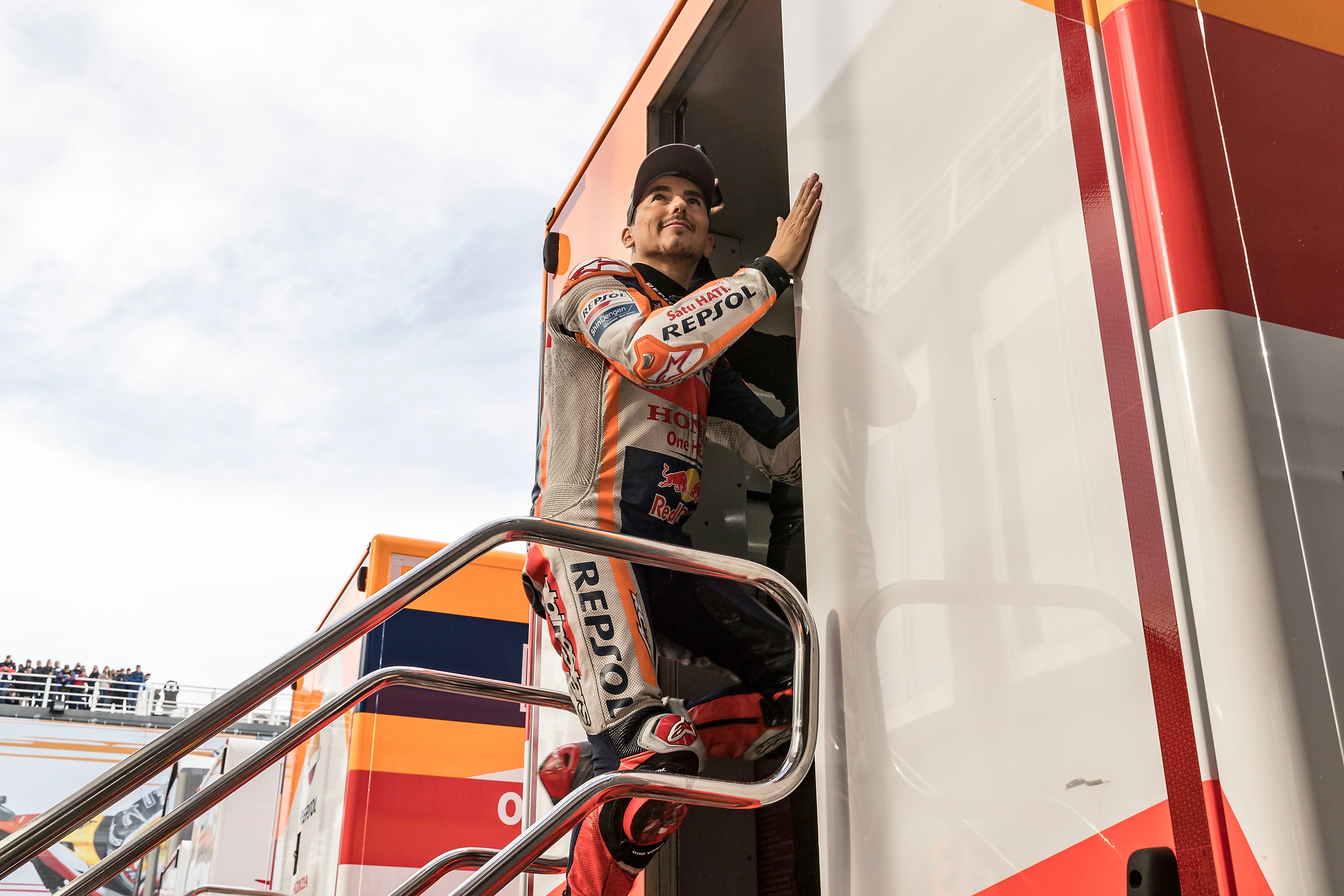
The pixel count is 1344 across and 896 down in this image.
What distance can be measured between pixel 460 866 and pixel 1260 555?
178cm

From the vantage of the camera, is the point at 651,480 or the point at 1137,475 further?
the point at 651,480

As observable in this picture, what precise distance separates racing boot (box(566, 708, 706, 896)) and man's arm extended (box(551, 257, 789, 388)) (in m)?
0.50

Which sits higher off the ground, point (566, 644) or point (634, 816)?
point (566, 644)

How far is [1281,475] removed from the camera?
0.92 metres

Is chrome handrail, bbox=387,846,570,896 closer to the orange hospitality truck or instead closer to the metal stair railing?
the orange hospitality truck

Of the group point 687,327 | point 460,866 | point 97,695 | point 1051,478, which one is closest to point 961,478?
point 1051,478

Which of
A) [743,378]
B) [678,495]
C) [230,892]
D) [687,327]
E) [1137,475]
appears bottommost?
[230,892]

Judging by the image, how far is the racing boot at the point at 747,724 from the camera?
1.78 meters

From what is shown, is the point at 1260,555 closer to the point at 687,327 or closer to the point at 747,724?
the point at 687,327

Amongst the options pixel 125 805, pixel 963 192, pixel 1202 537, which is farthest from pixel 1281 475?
pixel 125 805

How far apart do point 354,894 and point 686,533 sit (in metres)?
2.40

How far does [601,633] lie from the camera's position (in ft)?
5.29

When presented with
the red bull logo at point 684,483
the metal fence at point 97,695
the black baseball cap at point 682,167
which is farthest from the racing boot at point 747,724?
the metal fence at point 97,695

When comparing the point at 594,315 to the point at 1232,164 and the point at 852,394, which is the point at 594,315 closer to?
the point at 852,394
